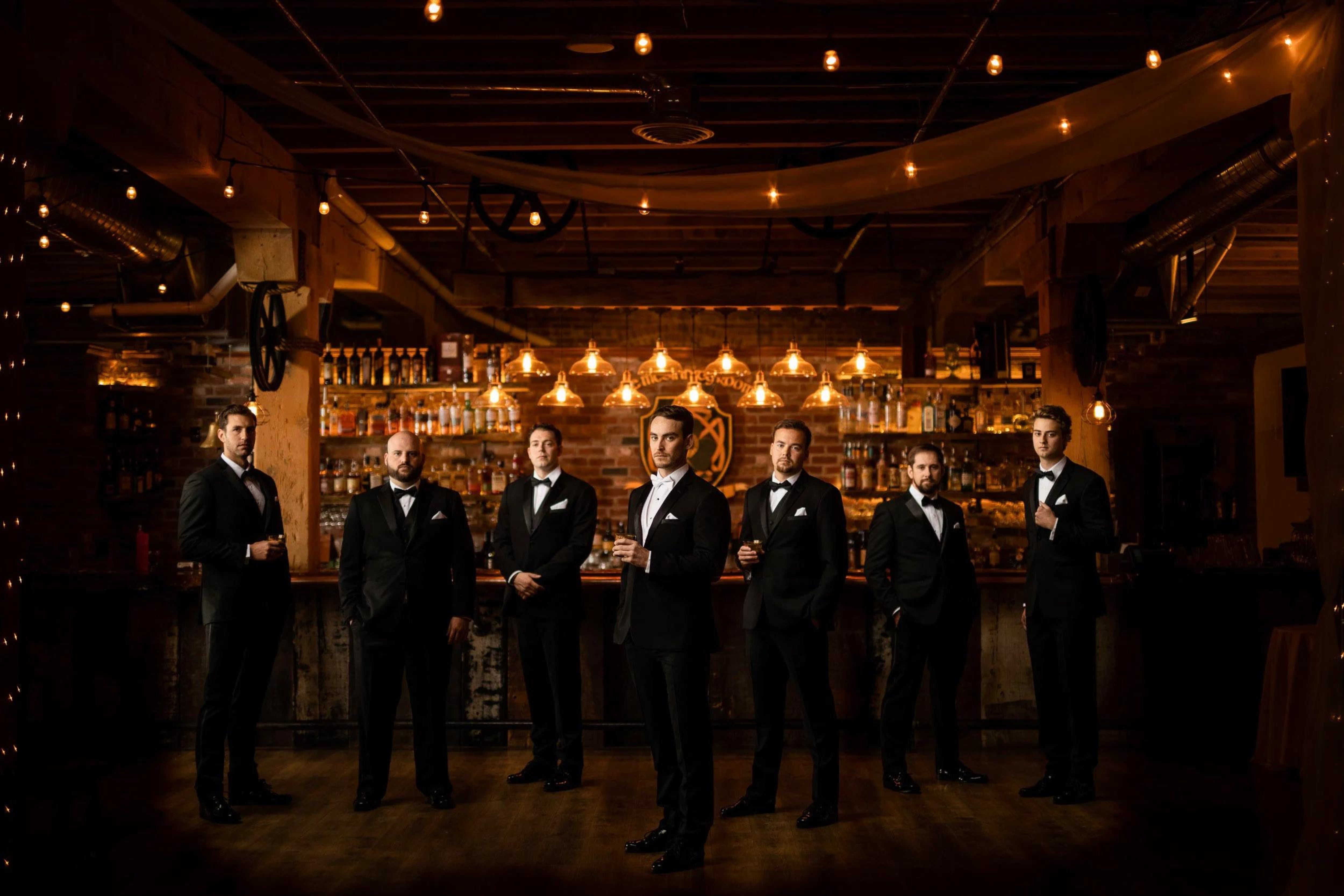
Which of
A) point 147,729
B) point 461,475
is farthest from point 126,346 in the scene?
point 147,729

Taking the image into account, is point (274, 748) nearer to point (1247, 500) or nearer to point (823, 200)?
point (823, 200)

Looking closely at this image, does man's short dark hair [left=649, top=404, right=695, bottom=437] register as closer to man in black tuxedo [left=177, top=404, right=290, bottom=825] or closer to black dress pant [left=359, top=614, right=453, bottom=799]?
black dress pant [left=359, top=614, right=453, bottom=799]

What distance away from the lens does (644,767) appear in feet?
19.4

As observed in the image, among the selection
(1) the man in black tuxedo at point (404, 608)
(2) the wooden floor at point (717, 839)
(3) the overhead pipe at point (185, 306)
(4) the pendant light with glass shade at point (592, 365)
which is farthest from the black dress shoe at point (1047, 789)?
(3) the overhead pipe at point (185, 306)

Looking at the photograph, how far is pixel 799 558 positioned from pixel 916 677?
1003 mm

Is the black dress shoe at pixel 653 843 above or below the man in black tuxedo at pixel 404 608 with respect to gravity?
below

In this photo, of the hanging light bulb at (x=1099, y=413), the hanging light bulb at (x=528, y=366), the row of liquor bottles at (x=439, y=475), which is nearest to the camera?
the hanging light bulb at (x=1099, y=413)

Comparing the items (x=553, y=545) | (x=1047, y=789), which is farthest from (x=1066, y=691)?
(x=553, y=545)

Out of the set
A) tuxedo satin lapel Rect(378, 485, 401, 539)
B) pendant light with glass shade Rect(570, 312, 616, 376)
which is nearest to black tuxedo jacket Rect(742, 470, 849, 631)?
tuxedo satin lapel Rect(378, 485, 401, 539)

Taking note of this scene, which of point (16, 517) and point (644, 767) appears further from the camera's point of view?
point (644, 767)

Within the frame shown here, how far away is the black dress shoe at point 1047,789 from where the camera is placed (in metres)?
5.27

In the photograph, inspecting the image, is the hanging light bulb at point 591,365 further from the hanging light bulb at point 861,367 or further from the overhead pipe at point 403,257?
the hanging light bulb at point 861,367

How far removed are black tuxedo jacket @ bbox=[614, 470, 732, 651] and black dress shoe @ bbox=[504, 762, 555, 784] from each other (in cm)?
147

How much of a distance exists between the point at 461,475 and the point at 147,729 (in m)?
4.03
